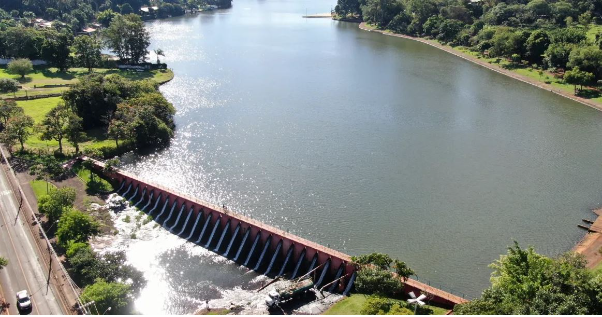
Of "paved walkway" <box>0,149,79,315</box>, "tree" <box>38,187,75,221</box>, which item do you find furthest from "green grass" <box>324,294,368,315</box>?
"tree" <box>38,187,75,221</box>

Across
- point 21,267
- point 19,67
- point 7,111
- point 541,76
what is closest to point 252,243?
point 21,267

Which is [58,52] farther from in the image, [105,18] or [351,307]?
[351,307]

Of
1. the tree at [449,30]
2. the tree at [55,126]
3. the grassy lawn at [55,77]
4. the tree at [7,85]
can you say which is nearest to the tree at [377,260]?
the tree at [55,126]

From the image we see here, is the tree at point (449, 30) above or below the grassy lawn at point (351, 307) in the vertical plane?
above

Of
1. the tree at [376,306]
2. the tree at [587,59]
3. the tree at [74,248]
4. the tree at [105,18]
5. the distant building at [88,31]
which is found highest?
the tree at [105,18]

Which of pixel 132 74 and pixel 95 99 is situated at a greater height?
pixel 132 74

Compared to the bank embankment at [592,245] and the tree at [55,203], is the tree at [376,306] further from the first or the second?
the tree at [55,203]
